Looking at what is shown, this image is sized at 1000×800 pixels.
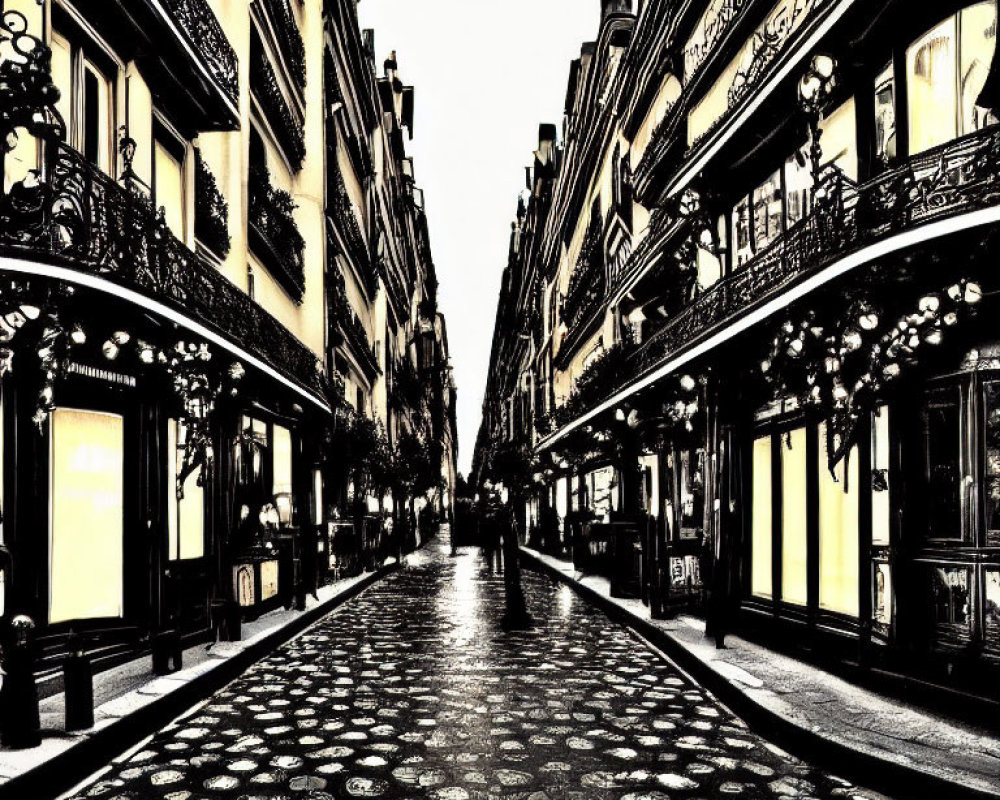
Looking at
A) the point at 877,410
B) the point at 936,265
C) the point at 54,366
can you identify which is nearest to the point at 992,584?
the point at 877,410

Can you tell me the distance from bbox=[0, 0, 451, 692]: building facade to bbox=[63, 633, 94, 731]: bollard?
0.27m

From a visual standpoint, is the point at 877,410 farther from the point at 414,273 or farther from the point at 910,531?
the point at 414,273

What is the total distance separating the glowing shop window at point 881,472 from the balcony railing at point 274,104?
47.9 ft

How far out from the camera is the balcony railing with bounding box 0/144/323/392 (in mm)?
8086

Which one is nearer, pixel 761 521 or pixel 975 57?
pixel 975 57

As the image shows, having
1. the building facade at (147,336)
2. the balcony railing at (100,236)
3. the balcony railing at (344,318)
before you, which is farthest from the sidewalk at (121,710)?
the balcony railing at (344,318)

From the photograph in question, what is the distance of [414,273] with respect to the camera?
227 feet

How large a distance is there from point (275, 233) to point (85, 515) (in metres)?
11.1

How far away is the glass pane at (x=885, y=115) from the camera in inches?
377

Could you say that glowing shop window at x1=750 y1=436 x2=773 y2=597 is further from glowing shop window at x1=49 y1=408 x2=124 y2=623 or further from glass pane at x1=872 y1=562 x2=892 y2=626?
glowing shop window at x1=49 y1=408 x2=124 y2=623

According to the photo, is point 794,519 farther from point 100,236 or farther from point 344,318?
point 344,318

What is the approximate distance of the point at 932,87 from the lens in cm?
901

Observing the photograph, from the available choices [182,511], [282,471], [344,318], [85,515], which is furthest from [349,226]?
[85,515]

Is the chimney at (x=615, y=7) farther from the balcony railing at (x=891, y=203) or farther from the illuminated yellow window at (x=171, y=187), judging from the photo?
the balcony railing at (x=891, y=203)
